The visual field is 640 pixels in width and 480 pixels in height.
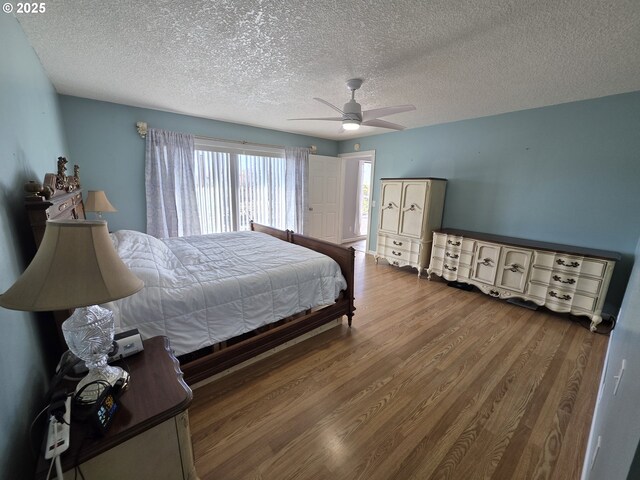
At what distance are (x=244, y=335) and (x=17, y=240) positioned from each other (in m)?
1.45

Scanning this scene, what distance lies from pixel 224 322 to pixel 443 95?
312cm

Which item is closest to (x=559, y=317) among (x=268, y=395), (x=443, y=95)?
(x=443, y=95)

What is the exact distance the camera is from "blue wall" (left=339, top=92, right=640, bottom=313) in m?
2.57

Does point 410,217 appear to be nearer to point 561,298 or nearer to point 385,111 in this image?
point 561,298

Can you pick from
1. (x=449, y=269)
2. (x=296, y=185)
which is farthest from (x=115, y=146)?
(x=449, y=269)

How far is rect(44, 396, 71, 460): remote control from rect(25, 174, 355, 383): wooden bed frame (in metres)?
0.56

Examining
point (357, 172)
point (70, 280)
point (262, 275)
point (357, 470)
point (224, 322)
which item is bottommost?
point (357, 470)

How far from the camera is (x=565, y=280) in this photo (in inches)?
106

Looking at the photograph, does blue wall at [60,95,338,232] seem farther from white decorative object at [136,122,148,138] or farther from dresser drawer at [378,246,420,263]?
dresser drawer at [378,246,420,263]

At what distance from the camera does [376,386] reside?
182cm

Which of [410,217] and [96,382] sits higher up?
[410,217]

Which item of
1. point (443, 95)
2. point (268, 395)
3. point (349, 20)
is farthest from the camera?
point (443, 95)

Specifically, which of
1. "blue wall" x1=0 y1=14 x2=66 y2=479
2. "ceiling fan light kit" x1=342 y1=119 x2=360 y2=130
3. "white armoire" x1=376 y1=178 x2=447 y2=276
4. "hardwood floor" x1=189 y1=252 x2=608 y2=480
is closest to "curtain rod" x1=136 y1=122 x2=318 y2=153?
"blue wall" x1=0 y1=14 x2=66 y2=479

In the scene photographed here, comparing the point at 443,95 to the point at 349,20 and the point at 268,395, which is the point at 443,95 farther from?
the point at 268,395
